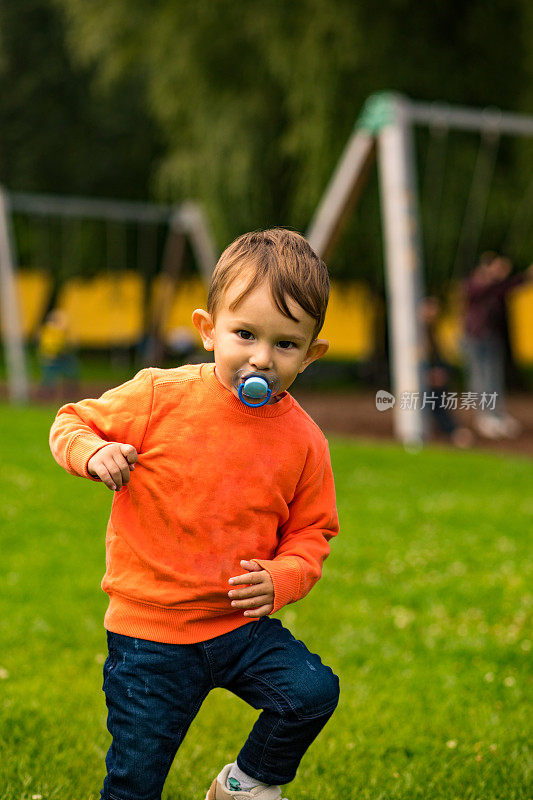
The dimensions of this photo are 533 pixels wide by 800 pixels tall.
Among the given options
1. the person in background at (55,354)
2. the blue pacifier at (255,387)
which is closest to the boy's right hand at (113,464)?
the blue pacifier at (255,387)

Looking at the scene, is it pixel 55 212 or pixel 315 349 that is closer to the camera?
pixel 315 349

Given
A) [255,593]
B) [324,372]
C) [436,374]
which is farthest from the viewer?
[324,372]

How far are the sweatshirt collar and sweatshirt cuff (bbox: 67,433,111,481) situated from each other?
32cm

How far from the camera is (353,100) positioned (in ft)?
49.2

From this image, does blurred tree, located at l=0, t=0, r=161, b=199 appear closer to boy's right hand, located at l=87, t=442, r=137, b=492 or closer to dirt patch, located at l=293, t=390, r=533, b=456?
dirt patch, located at l=293, t=390, r=533, b=456

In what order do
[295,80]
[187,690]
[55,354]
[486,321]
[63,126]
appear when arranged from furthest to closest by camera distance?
[63,126], [55,354], [295,80], [486,321], [187,690]

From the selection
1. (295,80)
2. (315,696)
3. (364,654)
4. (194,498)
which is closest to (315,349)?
(194,498)

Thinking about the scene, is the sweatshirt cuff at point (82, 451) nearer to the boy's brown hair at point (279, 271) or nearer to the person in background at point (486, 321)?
the boy's brown hair at point (279, 271)

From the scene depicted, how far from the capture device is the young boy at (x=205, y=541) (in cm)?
235

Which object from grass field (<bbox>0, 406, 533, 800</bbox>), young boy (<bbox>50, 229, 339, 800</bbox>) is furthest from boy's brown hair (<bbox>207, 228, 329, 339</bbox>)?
grass field (<bbox>0, 406, 533, 800</bbox>)

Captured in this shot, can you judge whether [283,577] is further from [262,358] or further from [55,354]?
[55,354]

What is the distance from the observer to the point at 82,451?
2264 millimetres

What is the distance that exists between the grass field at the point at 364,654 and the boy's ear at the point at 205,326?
4.97 ft

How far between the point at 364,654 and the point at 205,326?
2.46 m
